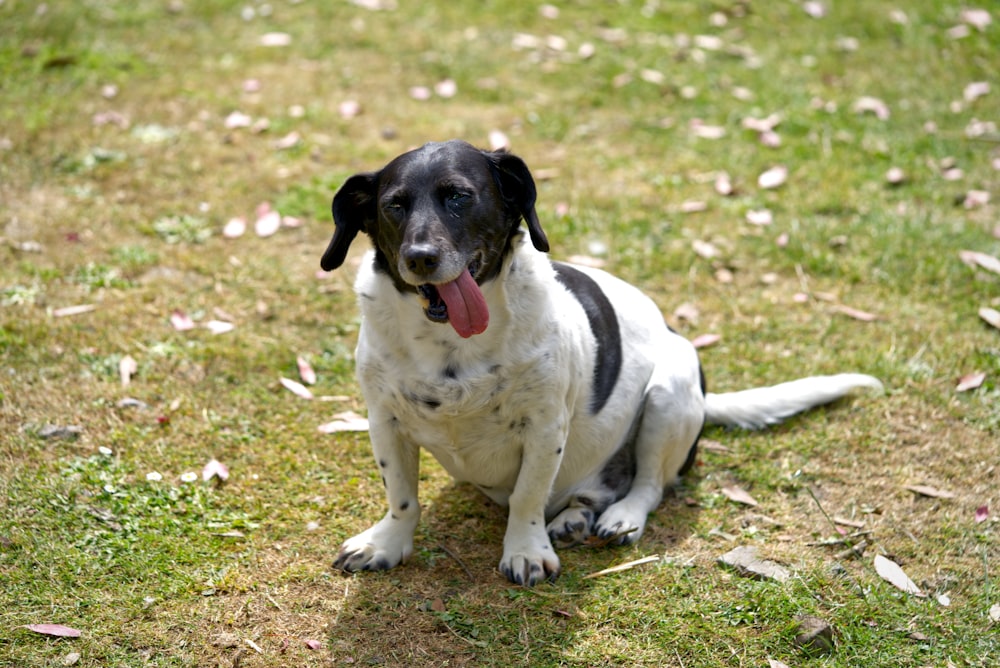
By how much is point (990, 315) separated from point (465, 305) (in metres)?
3.55

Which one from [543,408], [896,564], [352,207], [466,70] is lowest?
[466,70]

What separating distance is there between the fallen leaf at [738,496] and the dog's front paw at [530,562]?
918 mm

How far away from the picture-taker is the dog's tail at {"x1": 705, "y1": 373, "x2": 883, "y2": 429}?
15.6ft

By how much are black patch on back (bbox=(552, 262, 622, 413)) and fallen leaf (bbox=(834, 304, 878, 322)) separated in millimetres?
2052

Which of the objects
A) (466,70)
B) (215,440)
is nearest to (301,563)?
(215,440)

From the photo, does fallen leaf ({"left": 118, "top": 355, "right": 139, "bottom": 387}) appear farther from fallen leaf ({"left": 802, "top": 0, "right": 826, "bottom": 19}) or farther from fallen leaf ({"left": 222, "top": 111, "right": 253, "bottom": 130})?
fallen leaf ({"left": 802, "top": 0, "right": 826, "bottom": 19})

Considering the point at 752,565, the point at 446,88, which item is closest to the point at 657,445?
the point at 752,565

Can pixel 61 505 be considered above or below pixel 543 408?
below

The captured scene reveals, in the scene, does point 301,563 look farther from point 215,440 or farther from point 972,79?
point 972,79

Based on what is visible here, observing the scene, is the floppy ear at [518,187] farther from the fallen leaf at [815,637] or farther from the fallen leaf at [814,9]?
the fallen leaf at [814,9]

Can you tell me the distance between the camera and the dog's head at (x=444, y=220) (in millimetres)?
3285

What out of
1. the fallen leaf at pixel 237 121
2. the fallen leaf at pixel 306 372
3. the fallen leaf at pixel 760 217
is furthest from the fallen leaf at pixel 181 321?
the fallen leaf at pixel 760 217

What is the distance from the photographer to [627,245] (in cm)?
634

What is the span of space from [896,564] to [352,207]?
8.11 ft
